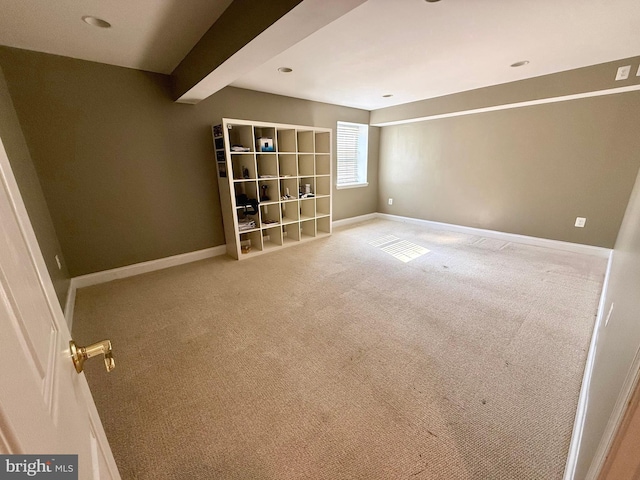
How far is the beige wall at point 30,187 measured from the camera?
1.76 metres

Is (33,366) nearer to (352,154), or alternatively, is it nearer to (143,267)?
(143,267)

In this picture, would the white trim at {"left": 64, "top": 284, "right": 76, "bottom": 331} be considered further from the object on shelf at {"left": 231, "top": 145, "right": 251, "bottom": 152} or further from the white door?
the object on shelf at {"left": 231, "top": 145, "right": 251, "bottom": 152}

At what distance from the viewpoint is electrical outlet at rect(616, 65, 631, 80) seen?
2510mm

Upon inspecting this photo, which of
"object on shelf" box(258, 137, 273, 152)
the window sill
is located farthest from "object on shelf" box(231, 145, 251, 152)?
the window sill

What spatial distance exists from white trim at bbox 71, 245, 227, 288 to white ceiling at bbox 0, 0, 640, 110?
2.12 meters

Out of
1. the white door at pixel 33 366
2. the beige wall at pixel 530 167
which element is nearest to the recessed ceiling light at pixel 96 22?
the white door at pixel 33 366

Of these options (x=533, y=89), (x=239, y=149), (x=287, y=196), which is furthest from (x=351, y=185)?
(x=533, y=89)

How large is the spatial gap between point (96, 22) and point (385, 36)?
2.17 metres

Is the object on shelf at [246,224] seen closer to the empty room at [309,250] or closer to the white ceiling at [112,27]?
the empty room at [309,250]

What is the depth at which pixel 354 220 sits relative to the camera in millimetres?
5375

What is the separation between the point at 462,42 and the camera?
216cm

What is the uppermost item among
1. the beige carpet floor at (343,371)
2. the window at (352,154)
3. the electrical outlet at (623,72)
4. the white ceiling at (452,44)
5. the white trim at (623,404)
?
the white ceiling at (452,44)

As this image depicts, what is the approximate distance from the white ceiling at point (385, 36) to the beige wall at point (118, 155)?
225 mm

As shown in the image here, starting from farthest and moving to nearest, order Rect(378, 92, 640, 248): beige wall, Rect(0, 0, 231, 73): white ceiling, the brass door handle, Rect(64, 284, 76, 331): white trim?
Rect(378, 92, 640, 248): beige wall → Rect(64, 284, 76, 331): white trim → Rect(0, 0, 231, 73): white ceiling → the brass door handle
